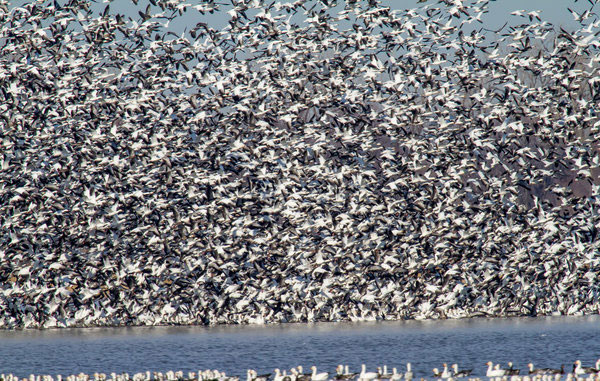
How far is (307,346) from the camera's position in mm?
36188

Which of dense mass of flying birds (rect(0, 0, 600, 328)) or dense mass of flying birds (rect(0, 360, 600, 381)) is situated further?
dense mass of flying birds (rect(0, 0, 600, 328))

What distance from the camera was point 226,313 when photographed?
147ft

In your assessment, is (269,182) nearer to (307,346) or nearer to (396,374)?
(307,346)

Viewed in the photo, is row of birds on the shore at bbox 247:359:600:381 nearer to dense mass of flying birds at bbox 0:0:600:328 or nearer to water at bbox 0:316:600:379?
water at bbox 0:316:600:379

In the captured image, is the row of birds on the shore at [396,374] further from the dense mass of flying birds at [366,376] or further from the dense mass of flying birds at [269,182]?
the dense mass of flying birds at [269,182]

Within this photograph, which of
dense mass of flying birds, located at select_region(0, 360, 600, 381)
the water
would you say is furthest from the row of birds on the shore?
the water

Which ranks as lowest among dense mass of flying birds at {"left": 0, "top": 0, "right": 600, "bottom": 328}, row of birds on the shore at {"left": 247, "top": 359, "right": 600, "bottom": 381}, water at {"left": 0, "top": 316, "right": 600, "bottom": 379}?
row of birds on the shore at {"left": 247, "top": 359, "right": 600, "bottom": 381}

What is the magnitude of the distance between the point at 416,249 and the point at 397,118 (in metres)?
6.03

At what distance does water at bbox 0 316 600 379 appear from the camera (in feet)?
107

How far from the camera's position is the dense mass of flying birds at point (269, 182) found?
44906 millimetres

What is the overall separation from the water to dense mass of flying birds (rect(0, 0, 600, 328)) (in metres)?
2.14

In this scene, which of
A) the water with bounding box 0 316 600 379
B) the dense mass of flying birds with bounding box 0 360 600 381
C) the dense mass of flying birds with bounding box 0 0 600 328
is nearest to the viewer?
the dense mass of flying birds with bounding box 0 360 600 381

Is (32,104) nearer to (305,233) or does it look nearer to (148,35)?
(148,35)

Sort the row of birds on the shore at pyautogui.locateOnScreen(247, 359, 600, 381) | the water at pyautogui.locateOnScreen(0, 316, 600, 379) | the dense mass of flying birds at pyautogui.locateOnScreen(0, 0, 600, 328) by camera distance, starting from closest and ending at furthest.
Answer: the row of birds on the shore at pyautogui.locateOnScreen(247, 359, 600, 381) → the water at pyautogui.locateOnScreen(0, 316, 600, 379) → the dense mass of flying birds at pyautogui.locateOnScreen(0, 0, 600, 328)
